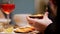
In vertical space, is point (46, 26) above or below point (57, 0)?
below

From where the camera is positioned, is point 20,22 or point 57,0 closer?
point 57,0

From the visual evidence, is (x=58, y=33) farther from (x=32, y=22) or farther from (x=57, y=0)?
(x=32, y=22)

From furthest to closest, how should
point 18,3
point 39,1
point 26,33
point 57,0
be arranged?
point 39,1, point 18,3, point 26,33, point 57,0

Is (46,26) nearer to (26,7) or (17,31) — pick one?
(17,31)

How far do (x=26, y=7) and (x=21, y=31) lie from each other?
2.55ft

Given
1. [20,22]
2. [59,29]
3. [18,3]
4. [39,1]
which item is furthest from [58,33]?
[39,1]

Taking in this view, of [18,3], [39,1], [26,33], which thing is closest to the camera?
[26,33]

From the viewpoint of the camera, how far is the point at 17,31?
2.64 ft

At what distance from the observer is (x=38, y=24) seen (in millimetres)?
806

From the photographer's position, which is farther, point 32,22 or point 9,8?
point 9,8

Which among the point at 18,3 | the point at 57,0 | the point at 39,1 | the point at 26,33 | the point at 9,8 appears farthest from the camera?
the point at 39,1

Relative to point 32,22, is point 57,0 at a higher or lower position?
higher

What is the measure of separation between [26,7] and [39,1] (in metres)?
0.70

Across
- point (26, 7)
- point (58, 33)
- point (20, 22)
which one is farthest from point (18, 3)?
point (58, 33)
